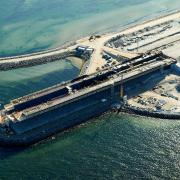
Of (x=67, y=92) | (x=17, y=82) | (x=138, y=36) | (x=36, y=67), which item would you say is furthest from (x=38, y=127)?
(x=138, y=36)

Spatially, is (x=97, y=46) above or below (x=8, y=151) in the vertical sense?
above

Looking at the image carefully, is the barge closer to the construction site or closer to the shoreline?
the construction site

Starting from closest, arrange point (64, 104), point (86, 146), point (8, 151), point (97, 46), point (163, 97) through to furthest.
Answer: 1. point (86, 146)
2. point (8, 151)
3. point (64, 104)
4. point (163, 97)
5. point (97, 46)

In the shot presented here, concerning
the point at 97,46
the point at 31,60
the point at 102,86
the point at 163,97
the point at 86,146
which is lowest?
the point at 86,146

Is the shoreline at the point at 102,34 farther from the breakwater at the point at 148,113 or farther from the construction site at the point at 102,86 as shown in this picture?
the breakwater at the point at 148,113

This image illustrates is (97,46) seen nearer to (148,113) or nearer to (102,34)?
(102,34)

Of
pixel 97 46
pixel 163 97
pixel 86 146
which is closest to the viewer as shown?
pixel 86 146

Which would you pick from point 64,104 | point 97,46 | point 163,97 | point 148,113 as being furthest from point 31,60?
point 148,113

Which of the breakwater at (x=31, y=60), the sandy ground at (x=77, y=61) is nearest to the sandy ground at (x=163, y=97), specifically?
the sandy ground at (x=77, y=61)

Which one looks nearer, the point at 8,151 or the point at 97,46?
the point at 8,151
